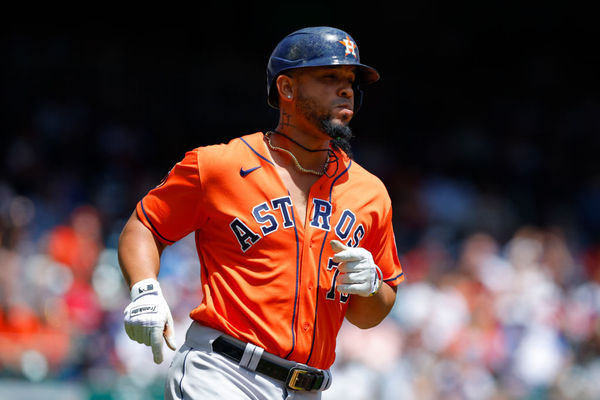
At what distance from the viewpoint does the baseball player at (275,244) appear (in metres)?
3.17

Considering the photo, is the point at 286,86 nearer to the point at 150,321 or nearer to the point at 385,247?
the point at 385,247

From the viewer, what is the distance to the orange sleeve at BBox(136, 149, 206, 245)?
3281 millimetres

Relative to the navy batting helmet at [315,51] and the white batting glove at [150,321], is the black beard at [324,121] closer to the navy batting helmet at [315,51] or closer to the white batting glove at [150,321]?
the navy batting helmet at [315,51]

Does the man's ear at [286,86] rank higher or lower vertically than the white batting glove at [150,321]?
higher

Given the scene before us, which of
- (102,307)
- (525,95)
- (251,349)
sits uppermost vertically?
(251,349)

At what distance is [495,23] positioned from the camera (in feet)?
46.5

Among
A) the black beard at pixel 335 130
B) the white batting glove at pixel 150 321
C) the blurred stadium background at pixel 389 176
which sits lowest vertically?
the blurred stadium background at pixel 389 176

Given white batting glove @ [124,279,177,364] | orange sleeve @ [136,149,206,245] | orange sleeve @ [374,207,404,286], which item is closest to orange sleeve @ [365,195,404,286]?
orange sleeve @ [374,207,404,286]

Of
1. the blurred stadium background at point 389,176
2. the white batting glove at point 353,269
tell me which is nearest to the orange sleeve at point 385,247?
the white batting glove at point 353,269

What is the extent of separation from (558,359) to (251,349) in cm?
576

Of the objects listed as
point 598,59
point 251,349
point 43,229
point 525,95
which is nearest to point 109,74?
point 43,229

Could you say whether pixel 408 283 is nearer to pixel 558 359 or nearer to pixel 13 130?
pixel 558 359

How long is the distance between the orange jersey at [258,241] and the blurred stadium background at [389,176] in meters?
3.71

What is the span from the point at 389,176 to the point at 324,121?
7356 millimetres
